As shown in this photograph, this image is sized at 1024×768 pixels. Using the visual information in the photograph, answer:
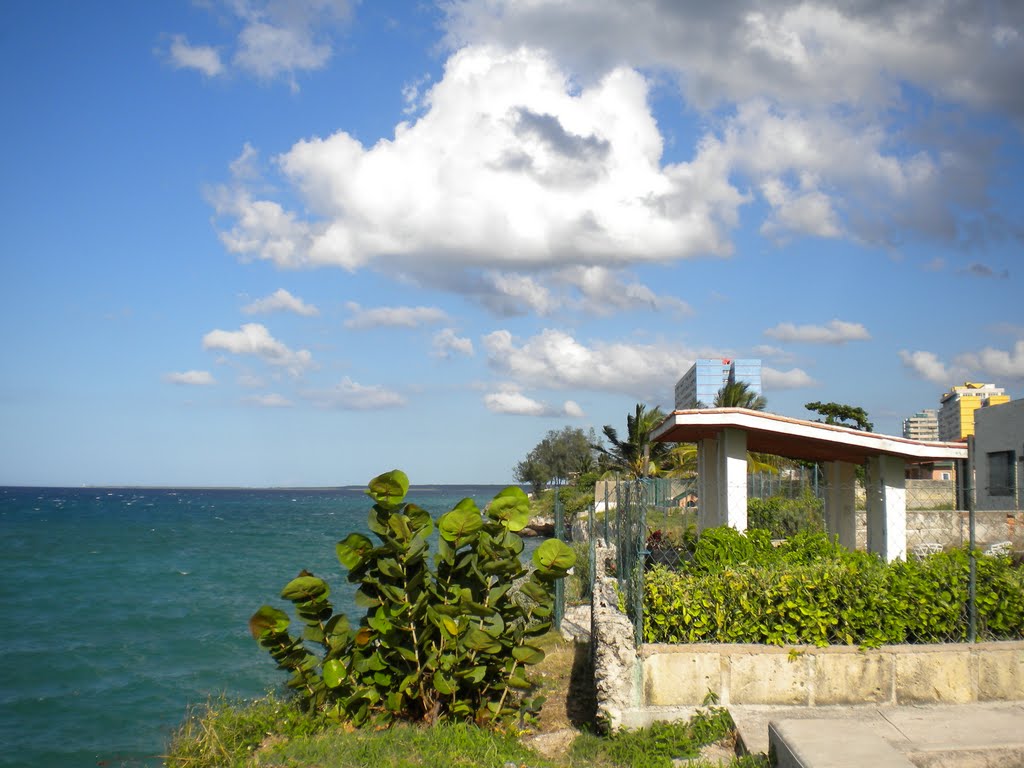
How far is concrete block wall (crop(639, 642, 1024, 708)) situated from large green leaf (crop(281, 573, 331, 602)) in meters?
2.90

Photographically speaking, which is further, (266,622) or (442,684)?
(266,622)

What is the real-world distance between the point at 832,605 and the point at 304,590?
4642 millimetres

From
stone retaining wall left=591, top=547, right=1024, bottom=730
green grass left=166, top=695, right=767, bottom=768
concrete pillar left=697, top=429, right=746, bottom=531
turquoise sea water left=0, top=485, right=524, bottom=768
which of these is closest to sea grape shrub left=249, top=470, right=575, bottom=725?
green grass left=166, top=695, right=767, bottom=768

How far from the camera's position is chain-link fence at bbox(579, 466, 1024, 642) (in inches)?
296

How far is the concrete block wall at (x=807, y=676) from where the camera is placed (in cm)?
712

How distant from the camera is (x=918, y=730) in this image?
645 cm

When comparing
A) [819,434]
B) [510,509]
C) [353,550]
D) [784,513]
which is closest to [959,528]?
[784,513]

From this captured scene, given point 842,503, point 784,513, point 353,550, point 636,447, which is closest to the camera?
point 353,550

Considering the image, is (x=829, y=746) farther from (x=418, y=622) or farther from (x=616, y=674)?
(x=418, y=622)

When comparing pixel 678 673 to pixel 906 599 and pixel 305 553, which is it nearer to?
pixel 906 599

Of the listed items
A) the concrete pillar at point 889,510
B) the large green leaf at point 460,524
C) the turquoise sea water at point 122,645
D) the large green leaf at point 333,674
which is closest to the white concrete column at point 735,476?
the concrete pillar at point 889,510

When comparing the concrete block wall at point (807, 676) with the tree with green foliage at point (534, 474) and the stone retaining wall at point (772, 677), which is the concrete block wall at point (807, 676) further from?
the tree with green foliage at point (534, 474)

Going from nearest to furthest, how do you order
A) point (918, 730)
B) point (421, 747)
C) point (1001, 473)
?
point (918, 730) < point (421, 747) < point (1001, 473)

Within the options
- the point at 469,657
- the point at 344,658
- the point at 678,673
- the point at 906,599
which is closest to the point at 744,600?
the point at 678,673
